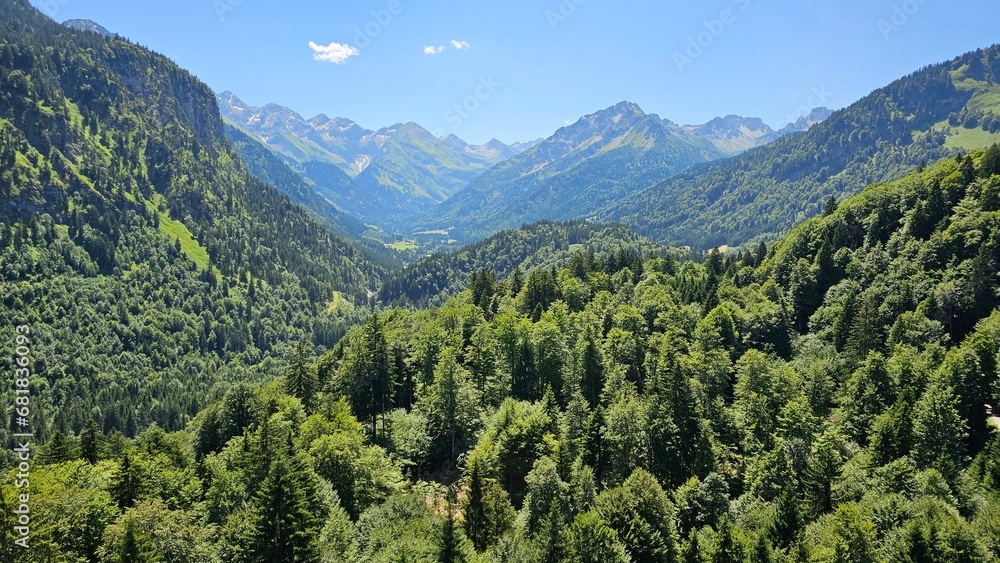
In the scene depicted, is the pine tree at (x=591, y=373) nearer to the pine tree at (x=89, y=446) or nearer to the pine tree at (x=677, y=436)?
the pine tree at (x=677, y=436)

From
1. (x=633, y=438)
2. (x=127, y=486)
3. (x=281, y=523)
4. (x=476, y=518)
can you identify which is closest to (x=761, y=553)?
(x=633, y=438)

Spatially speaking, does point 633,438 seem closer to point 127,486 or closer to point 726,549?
point 726,549

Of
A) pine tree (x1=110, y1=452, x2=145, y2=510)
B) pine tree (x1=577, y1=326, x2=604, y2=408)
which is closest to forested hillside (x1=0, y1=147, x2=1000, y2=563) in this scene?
pine tree (x1=110, y1=452, x2=145, y2=510)

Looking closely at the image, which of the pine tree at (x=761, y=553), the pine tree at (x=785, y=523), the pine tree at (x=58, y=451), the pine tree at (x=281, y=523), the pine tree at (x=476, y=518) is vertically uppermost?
the pine tree at (x=58, y=451)

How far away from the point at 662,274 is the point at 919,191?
52910mm

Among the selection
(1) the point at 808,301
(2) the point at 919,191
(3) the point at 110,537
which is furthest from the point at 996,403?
(3) the point at 110,537

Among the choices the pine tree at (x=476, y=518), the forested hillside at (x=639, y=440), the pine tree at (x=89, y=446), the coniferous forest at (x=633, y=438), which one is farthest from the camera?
the pine tree at (x=89, y=446)

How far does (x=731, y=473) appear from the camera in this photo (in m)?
57.2

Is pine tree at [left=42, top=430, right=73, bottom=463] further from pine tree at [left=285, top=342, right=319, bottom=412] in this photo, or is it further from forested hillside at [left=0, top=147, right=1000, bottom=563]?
pine tree at [left=285, top=342, right=319, bottom=412]

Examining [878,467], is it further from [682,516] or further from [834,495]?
[682,516]

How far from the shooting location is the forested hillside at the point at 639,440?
3781 centimetres

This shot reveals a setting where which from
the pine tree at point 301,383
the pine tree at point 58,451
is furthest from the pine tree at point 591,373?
the pine tree at point 58,451

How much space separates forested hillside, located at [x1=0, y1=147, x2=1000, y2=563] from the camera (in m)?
37.8

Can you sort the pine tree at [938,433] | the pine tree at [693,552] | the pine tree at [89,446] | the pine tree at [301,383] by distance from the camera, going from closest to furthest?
the pine tree at [693,552] → the pine tree at [938,433] → the pine tree at [89,446] → the pine tree at [301,383]
